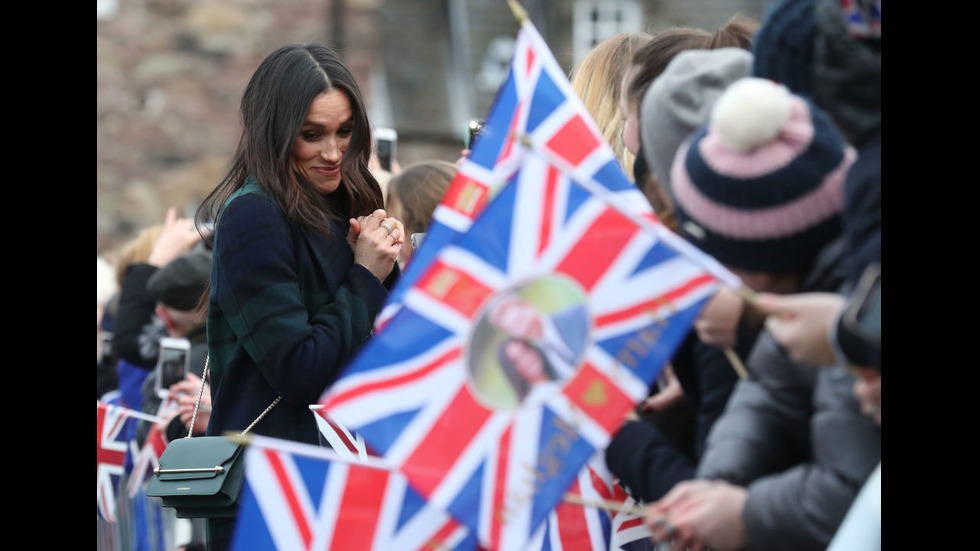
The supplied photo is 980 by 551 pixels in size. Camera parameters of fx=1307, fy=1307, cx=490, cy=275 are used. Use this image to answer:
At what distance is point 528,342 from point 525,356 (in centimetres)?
3

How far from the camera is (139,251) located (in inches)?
236

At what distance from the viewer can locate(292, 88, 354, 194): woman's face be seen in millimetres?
3545

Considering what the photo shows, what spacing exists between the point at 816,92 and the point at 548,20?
14071mm

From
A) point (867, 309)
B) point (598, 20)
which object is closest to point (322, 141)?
point (867, 309)

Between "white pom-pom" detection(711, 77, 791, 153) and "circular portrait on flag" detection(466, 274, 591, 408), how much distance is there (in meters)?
0.39

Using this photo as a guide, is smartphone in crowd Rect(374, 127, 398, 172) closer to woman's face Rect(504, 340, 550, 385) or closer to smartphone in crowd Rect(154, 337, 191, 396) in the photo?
smartphone in crowd Rect(154, 337, 191, 396)

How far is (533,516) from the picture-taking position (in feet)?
7.61

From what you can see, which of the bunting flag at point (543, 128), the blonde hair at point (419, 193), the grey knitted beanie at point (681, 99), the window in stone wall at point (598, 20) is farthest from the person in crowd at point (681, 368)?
the window in stone wall at point (598, 20)

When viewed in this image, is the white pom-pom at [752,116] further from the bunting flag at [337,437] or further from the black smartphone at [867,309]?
the bunting flag at [337,437]

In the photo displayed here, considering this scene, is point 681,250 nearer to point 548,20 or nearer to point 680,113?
point 680,113

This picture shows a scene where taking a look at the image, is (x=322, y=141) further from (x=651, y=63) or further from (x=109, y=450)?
(x=109, y=450)

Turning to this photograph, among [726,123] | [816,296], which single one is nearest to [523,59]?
[726,123]

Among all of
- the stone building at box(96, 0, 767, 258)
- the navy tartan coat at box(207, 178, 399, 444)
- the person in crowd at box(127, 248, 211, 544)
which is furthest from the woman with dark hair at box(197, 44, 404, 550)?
the stone building at box(96, 0, 767, 258)
